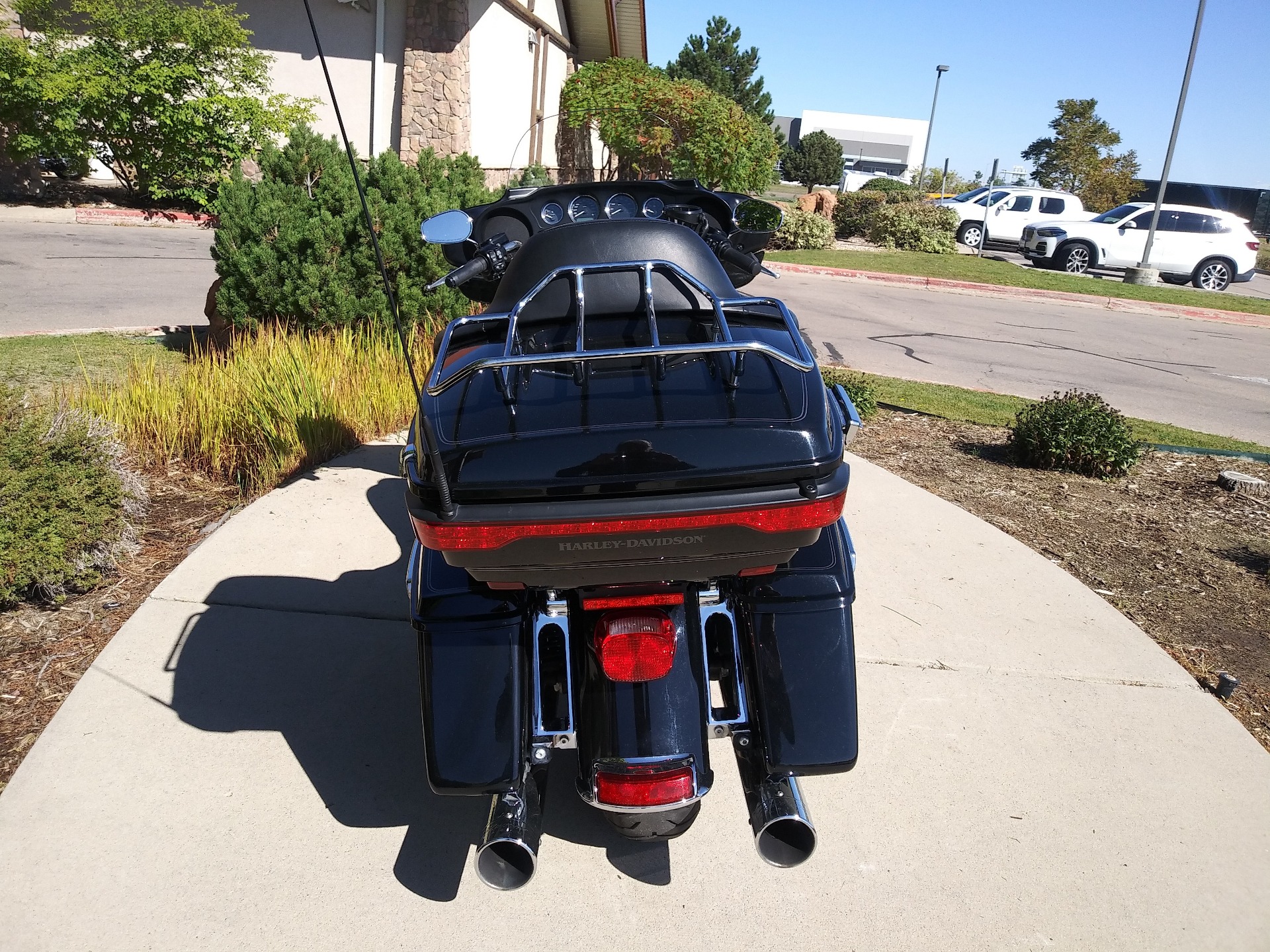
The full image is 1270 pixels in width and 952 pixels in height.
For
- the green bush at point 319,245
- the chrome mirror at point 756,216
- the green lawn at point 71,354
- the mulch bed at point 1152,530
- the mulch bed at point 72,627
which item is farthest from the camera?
the green bush at point 319,245

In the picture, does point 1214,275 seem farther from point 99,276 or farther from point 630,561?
point 630,561

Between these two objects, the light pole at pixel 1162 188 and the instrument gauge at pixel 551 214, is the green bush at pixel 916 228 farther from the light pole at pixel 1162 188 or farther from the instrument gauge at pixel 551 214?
the instrument gauge at pixel 551 214

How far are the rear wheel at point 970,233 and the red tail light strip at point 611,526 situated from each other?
2421 centimetres

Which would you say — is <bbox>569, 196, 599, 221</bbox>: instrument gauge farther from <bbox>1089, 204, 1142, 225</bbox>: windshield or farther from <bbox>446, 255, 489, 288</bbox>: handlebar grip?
<bbox>1089, 204, 1142, 225</bbox>: windshield

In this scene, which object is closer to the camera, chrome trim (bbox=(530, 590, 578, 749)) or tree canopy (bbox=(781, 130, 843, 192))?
chrome trim (bbox=(530, 590, 578, 749))

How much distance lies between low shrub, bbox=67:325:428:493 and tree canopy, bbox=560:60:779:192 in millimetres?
13969

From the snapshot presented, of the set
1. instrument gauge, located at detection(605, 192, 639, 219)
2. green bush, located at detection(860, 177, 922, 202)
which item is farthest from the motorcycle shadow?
green bush, located at detection(860, 177, 922, 202)

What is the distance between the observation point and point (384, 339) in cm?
641

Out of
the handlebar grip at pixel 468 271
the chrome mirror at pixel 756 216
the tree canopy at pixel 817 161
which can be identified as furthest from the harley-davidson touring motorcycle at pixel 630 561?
the tree canopy at pixel 817 161

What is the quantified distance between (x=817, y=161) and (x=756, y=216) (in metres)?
49.5

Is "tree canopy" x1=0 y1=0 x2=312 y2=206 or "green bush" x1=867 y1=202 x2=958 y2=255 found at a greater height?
"tree canopy" x1=0 y1=0 x2=312 y2=206

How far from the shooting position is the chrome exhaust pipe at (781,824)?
7.05ft

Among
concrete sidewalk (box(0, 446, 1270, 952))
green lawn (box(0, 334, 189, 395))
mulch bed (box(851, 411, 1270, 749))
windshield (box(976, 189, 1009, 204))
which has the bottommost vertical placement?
concrete sidewalk (box(0, 446, 1270, 952))

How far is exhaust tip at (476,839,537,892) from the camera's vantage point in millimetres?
2086
